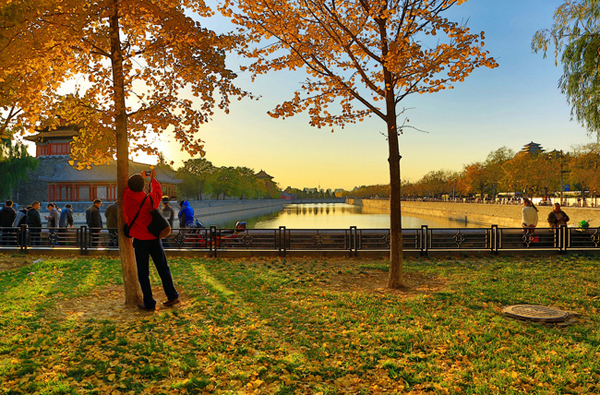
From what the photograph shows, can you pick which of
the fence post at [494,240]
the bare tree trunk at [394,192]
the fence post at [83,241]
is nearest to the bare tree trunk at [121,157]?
the bare tree trunk at [394,192]

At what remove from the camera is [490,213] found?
161 ft

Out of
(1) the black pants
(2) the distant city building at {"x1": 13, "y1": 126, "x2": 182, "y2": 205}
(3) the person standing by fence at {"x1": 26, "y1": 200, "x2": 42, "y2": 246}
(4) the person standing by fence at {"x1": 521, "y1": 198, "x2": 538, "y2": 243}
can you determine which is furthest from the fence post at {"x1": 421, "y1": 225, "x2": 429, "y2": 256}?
(2) the distant city building at {"x1": 13, "y1": 126, "x2": 182, "y2": 205}

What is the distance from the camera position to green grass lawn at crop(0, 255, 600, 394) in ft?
11.5


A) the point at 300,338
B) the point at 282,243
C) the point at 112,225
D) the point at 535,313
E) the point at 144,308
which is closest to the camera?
the point at 300,338

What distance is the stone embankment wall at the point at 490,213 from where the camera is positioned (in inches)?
1277

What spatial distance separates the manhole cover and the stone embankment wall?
93.0 ft

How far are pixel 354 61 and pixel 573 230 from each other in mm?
9585

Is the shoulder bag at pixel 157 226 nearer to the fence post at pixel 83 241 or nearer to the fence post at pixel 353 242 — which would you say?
the fence post at pixel 353 242

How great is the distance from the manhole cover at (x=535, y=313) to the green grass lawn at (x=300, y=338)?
0.58ft

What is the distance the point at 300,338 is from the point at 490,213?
51.4m

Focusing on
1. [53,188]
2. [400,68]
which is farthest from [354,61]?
[53,188]

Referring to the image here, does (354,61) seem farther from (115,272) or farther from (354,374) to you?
(115,272)

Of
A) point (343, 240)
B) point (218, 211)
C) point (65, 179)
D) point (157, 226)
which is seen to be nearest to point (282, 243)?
point (343, 240)

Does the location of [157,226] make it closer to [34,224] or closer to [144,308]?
[144,308]
